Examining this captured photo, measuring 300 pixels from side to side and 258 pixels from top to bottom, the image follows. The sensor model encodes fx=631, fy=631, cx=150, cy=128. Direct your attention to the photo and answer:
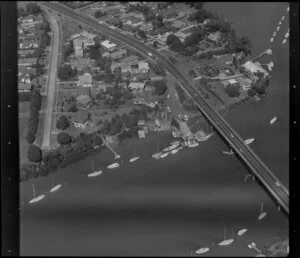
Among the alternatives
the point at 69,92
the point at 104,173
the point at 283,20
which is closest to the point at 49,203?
the point at 104,173

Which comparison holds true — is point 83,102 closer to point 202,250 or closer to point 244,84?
point 244,84

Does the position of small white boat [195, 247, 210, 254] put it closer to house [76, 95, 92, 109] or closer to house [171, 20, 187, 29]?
house [76, 95, 92, 109]

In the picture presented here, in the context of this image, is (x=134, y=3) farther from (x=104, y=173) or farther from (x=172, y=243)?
(x=172, y=243)

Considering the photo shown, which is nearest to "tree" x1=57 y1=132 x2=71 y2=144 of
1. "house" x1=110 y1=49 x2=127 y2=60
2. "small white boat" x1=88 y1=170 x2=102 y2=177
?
"small white boat" x1=88 y1=170 x2=102 y2=177

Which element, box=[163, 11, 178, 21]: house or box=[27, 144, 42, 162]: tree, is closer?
box=[27, 144, 42, 162]: tree

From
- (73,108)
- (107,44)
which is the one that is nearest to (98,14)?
(107,44)

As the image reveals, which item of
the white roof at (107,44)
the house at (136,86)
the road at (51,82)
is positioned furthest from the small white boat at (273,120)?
the road at (51,82)
